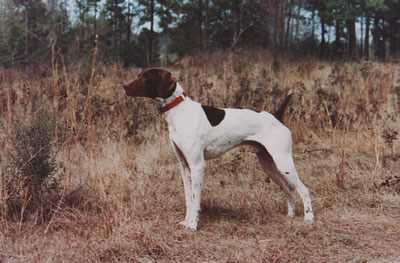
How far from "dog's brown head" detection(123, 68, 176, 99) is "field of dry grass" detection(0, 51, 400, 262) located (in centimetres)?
Result: 86

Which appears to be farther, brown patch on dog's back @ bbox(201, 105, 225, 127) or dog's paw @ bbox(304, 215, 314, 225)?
dog's paw @ bbox(304, 215, 314, 225)

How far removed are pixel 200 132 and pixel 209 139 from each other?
0.37 ft

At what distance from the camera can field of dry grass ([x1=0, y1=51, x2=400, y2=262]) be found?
300 cm

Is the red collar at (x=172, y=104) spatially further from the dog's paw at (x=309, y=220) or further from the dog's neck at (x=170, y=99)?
the dog's paw at (x=309, y=220)

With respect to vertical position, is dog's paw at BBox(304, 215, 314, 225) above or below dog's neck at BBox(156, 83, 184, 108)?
below

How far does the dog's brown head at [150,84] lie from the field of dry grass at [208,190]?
2.83 feet

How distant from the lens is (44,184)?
363 centimetres

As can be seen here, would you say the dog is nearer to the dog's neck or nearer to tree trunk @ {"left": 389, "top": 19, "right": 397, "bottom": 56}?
the dog's neck

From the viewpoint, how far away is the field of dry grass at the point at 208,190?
3.00m

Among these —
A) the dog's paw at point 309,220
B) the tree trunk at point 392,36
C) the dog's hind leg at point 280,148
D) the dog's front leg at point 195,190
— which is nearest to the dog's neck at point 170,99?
the dog's front leg at point 195,190

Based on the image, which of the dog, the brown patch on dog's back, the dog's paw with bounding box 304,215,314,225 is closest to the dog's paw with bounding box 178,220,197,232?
the dog

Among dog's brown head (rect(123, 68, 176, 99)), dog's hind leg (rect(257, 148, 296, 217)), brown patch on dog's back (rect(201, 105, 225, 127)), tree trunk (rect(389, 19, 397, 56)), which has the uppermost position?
tree trunk (rect(389, 19, 397, 56))

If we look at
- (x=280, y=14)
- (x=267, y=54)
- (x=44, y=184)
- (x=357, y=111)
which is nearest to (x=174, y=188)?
(x=44, y=184)

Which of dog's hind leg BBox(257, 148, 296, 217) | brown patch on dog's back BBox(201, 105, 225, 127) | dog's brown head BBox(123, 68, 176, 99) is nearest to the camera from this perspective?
dog's brown head BBox(123, 68, 176, 99)
